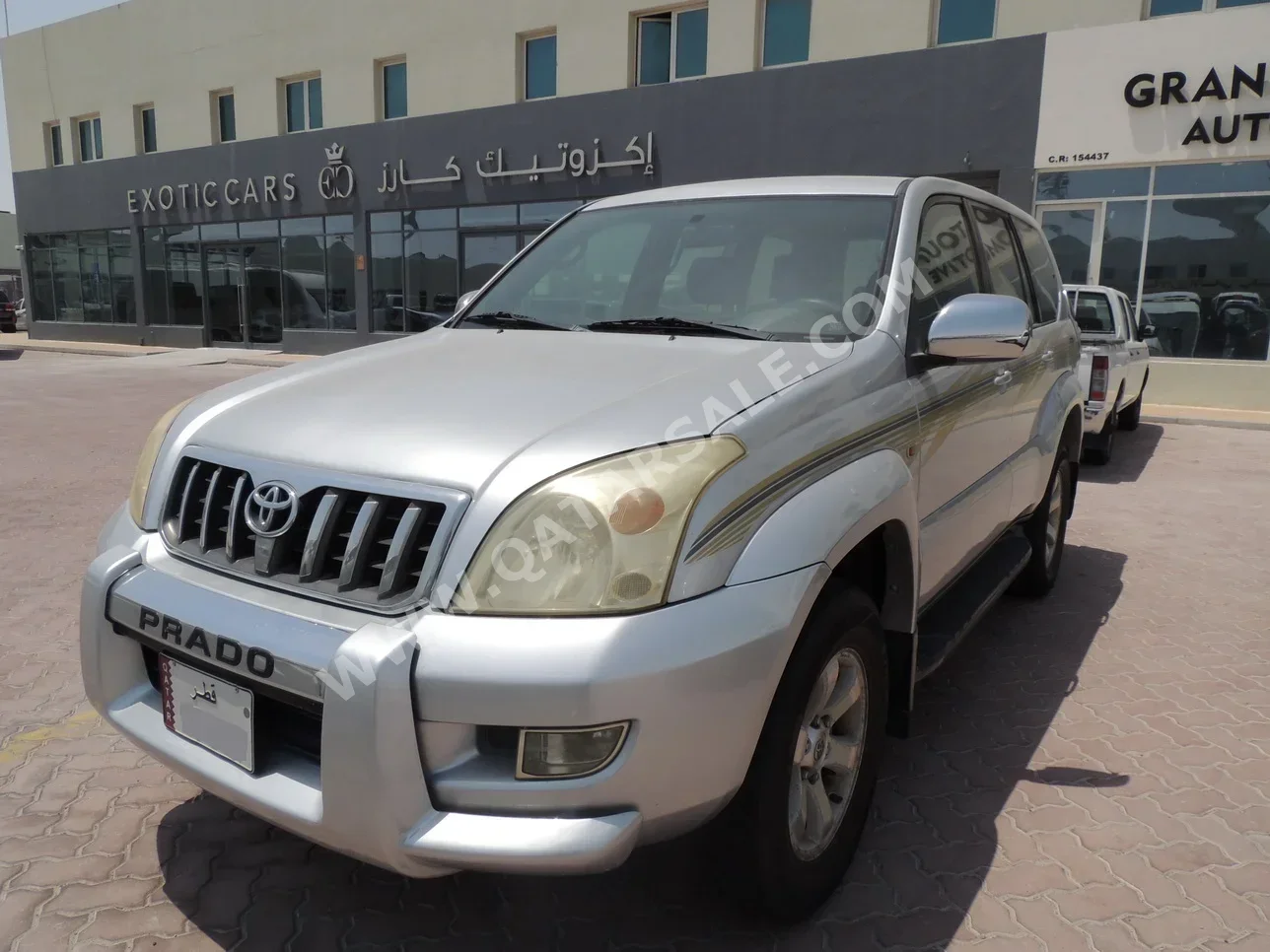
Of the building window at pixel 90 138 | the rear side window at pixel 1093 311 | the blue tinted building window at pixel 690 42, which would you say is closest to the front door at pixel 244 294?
the building window at pixel 90 138

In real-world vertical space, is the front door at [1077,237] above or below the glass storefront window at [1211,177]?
below

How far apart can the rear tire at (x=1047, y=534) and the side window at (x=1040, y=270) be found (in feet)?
2.47

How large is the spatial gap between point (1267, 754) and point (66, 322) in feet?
106

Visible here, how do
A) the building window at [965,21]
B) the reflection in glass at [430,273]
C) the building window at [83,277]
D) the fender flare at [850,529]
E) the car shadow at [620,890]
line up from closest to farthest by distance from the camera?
1. the fender flare at [850,529]
2. the car shadow at [620,890]
3. the building window at [965,21]
4. the reflection in glass at [430,273]
5. the building window at [83,277]

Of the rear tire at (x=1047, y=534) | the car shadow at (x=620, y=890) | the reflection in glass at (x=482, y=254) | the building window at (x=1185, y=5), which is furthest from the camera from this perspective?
the reflection in glass at (x=482, y=254)

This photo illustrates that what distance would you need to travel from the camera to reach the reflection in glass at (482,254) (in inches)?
725

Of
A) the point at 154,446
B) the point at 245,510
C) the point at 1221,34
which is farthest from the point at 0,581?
the point at 1221,34

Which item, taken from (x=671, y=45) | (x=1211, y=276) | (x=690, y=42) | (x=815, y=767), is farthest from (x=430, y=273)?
(x=815, y=767)

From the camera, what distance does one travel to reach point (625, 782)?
180cm

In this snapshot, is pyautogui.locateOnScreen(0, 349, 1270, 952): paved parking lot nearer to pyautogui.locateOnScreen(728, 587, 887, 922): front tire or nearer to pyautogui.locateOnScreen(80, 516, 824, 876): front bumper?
pyautogui.locateOnScreen(728, 587, 887, 922): front tire

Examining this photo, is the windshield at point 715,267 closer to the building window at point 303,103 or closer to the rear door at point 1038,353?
the rear door at point 1038,353

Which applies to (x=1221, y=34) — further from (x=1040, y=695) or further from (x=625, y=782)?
(x=625, y=782)

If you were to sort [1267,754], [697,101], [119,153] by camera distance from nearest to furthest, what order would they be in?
1. [1267,754]
2. [697,101]
3. [119,153]

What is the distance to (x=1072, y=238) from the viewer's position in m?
13.8
